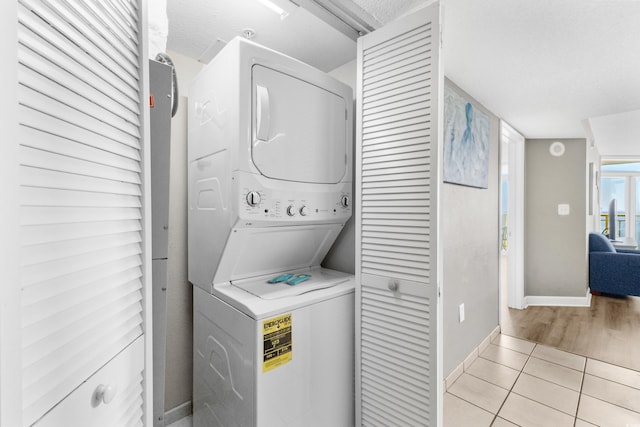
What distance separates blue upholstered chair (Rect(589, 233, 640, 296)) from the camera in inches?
160

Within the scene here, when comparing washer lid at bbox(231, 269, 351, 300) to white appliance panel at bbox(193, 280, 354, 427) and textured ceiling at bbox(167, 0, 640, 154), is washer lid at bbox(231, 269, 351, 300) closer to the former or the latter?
white appliance panel at bbox(193, 280, 354, 427)

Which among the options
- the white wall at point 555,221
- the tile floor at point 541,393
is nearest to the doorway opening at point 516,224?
the white wall at point 555,221

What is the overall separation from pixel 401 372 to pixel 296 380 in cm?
49

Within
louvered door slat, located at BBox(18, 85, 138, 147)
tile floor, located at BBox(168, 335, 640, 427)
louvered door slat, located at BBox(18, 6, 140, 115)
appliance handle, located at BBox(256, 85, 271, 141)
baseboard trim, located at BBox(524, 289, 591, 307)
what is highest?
appliance handle, located at BBox(256, 85, 271, 141)

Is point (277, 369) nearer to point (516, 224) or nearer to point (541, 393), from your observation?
point (541, 393)

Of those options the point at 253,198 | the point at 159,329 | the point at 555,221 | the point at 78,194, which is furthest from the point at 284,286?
the point at 555,221

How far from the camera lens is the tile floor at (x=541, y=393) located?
1924 millimetres

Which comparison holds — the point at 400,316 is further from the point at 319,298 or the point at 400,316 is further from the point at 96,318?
the point at 96,318

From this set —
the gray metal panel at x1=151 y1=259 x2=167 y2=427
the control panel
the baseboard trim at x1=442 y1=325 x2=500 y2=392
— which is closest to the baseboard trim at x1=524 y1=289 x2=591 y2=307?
the baseboard trim at x1=442 y1=325 x2=500 y2=392

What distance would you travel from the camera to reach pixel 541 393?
2.20 metres

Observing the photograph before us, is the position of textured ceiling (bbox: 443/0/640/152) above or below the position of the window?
above

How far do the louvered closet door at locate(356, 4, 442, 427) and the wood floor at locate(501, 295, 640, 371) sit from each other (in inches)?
94.3

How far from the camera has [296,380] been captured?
1.37m

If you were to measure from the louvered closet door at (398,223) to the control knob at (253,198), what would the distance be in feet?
1.79
